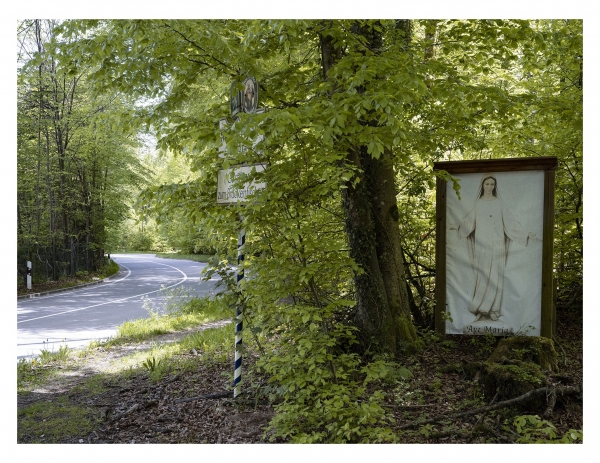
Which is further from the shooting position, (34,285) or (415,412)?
(34,285)

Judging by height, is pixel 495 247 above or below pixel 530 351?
above

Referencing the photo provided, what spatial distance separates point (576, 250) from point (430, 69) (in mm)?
3157

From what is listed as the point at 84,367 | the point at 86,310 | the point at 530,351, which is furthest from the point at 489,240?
the point at 86,310

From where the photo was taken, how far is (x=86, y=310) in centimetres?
758

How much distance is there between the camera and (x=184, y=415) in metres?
3.73

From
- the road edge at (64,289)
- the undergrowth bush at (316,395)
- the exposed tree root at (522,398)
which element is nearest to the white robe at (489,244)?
the exposed tree root at (522,398)

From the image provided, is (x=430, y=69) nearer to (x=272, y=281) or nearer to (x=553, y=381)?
(x=272, y=281)

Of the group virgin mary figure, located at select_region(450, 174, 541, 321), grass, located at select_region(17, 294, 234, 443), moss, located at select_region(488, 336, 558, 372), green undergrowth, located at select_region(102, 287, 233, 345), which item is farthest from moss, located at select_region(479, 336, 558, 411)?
green undergrowth, located at select_region(102, 287, 233, 345)

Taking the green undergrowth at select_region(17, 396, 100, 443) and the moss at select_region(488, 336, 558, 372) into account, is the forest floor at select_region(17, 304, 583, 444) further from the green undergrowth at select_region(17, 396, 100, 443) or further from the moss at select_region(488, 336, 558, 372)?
the moss at select_region(488, 336, 558, 372)

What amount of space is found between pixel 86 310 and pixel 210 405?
458 cm

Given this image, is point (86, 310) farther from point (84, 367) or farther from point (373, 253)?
point (373, 253)

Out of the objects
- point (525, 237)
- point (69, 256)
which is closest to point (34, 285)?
point (69, 256)

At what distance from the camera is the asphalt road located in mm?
5732

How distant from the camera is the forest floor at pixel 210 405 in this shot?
3.14 metres
